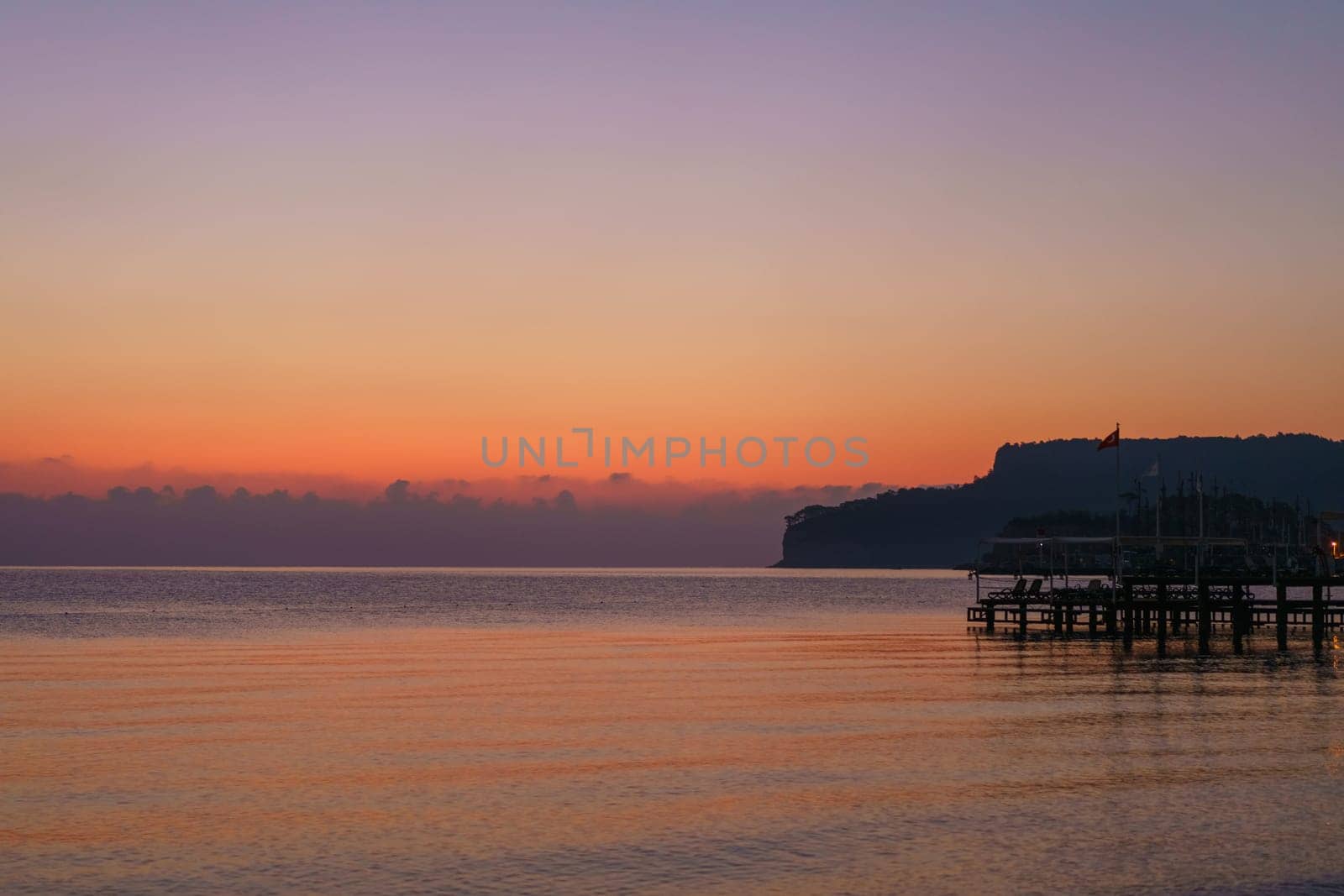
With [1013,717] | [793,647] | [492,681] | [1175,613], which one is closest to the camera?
[1013,717]

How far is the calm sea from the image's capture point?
23297 mm

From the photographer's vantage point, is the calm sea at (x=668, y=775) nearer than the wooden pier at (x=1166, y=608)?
Yes

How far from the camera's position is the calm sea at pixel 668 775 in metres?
23.3

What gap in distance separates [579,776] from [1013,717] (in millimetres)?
18080

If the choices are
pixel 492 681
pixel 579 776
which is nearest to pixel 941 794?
pixel 579 776

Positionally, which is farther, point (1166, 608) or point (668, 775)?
point (1166, 608)

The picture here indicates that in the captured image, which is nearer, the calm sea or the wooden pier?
the calm sea

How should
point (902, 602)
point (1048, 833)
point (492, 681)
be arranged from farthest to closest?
point (902, 602) → point (492, 681) → point (1048, 833)

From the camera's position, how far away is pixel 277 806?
1112 inches

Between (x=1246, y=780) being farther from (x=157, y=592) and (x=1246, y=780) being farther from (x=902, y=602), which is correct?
(x=157, y=592)

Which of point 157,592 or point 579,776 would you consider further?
point 157,592

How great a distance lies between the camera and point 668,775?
3212 centimetres

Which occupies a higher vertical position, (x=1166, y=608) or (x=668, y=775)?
(x=1166, y=608)

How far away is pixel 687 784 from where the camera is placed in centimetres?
3089
